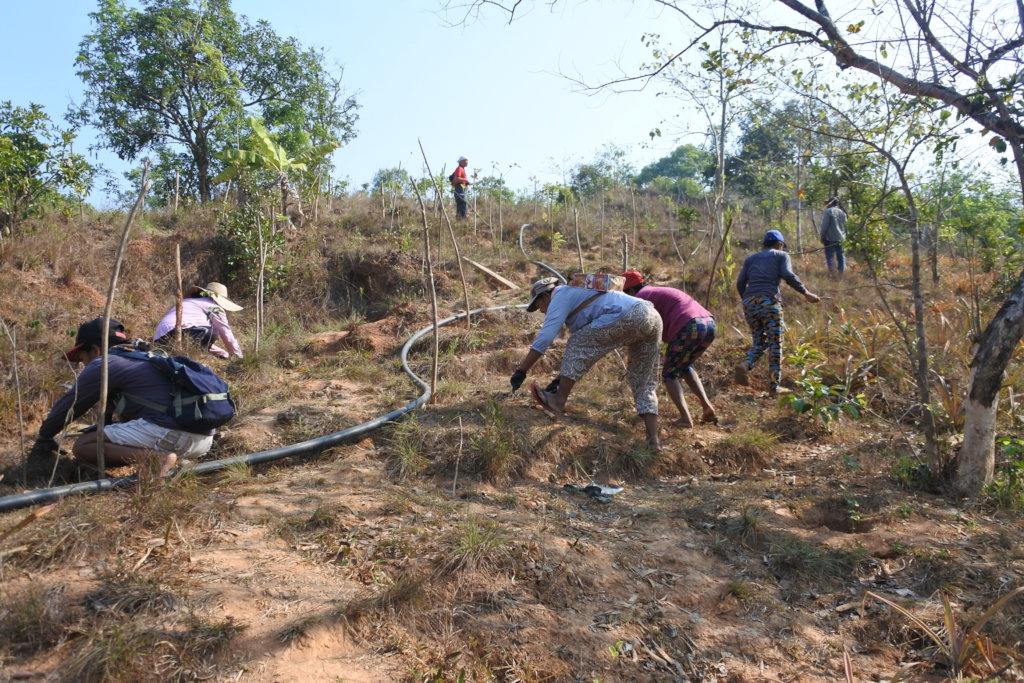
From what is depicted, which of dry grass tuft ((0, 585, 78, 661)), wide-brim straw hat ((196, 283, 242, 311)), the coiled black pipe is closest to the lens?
dry grass tuft ((0, 585, 78, 661))

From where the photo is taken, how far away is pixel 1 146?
6.96 metres

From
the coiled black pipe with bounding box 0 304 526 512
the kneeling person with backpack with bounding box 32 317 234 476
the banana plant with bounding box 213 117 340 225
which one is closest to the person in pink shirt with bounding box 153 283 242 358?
the coiled black pipe with bounding box 0 304 526 512

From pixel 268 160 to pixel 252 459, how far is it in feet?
19.4

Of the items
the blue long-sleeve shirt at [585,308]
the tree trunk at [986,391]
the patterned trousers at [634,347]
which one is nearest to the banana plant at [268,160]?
the blue long-sleeve shirt at [585,308]

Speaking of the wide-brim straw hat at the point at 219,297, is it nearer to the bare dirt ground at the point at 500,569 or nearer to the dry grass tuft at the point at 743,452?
the bare dirt ground at the point at 500,569

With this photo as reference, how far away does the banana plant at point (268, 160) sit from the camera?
845cm

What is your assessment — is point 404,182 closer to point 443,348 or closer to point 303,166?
point 303,166

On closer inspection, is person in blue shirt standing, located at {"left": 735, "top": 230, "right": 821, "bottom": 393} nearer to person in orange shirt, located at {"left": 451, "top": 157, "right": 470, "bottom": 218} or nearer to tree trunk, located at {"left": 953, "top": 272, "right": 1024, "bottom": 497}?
tree trunk, located at {"left": 953, "top": 272, "right": 1024, "bottom": 497}

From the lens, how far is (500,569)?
3016 mm

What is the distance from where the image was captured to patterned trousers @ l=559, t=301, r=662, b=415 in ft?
14.8

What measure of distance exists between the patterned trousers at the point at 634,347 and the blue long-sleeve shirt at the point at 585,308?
4 centimetres

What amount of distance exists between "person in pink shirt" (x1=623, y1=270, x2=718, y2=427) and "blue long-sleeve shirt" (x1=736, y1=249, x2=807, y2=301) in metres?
1.23

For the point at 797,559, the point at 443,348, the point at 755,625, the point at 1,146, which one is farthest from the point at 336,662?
the point at 1,146

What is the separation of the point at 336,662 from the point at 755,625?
182cm
